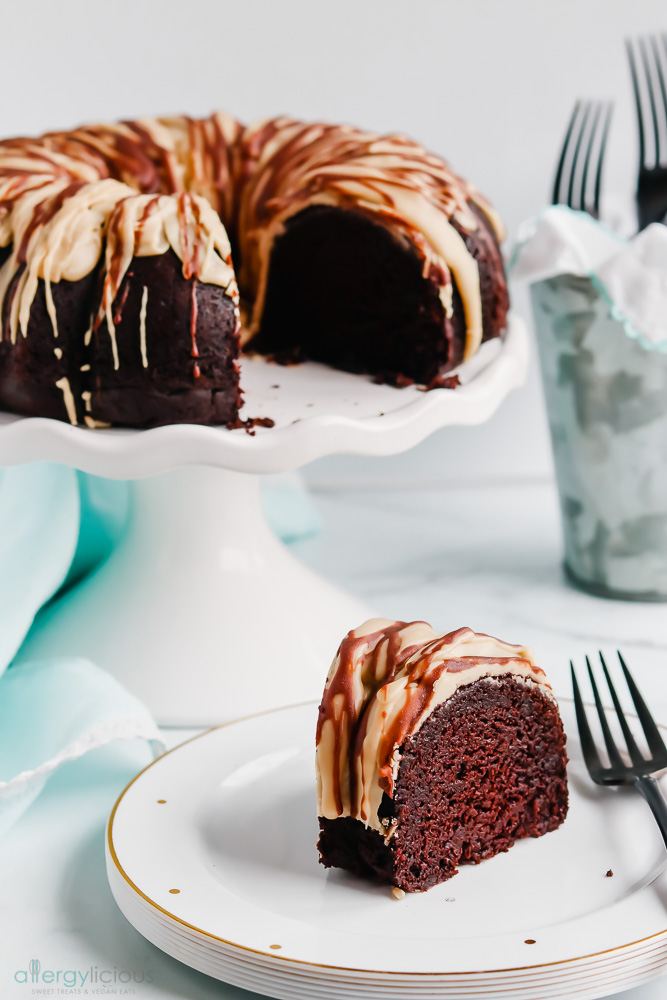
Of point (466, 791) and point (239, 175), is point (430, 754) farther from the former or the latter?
point (239, 175)

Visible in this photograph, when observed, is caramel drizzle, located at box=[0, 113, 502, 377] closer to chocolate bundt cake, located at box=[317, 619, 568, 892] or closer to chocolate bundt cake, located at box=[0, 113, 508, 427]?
chocolate bundt cake, located at box=[0, 113, 508, 427]

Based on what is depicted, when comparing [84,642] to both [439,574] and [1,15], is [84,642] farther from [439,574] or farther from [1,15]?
[1,15]

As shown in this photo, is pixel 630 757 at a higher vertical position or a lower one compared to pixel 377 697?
lower

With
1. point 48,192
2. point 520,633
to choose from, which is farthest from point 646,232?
point 48,192

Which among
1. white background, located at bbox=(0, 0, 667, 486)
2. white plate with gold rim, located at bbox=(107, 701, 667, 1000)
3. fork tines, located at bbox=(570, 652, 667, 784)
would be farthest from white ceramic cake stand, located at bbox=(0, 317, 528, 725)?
white background, located at bbox=(0, 0, 667, 486)

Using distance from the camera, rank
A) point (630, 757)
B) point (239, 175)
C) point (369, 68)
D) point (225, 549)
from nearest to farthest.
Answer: point (630, 757), point (225, 549), point (239, 175), point (369, 68)

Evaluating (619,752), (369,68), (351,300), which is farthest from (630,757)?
(369,68)

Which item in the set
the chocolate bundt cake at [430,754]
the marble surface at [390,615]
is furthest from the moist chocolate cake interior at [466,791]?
the marble surface at [390,615]

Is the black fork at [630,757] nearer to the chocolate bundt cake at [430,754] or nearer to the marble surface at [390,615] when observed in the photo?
the chocolate bundt cake at [430,754]
